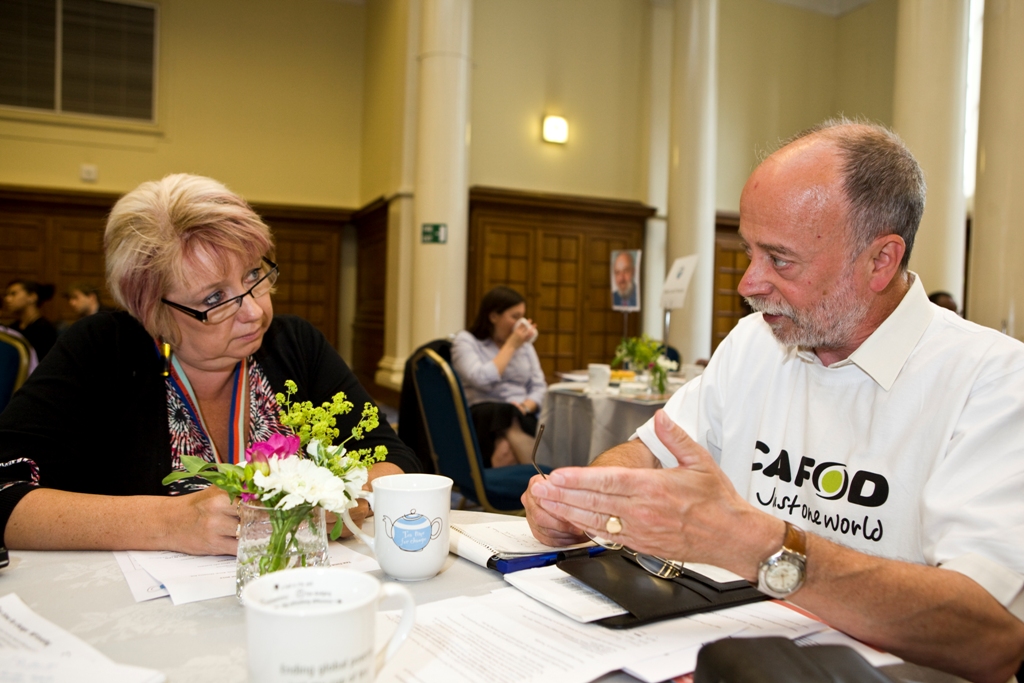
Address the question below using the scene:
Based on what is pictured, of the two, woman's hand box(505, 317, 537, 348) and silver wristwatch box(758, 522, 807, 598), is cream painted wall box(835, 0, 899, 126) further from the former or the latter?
silver wristwatch box(758, 522, 807, 598)

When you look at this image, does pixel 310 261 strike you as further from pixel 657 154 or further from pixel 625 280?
pixel 657 154

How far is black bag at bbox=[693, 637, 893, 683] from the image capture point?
61cm

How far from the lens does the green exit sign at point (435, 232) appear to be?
22.5ft

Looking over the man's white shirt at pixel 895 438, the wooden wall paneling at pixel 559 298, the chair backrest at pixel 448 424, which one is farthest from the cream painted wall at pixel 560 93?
the man's white shirt at pixel 895 438

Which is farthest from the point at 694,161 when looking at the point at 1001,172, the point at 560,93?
the point at 1001,172

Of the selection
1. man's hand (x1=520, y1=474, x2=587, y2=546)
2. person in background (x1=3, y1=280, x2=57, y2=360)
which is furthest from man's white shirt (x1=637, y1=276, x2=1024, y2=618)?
person in background (x1=3, y1=280, x2=57, y2=360)

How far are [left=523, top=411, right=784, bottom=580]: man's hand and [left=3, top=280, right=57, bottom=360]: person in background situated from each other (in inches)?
242

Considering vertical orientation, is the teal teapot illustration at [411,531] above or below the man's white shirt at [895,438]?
below

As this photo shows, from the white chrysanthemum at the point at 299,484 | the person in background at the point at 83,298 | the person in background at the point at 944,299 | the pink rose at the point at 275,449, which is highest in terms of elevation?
the person in background at the point at 944,299

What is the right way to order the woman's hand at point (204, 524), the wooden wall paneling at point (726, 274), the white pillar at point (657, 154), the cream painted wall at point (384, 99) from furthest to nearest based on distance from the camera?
1. the wooden wall paneling at point (726, 274)
2. the white pillar at point (657, 154)
3. the cream painted wall at point (384, 99)
4. the woman's hand at point (204, 524)

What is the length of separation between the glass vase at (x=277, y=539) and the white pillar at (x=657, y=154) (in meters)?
7.92

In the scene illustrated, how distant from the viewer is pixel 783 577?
877mm

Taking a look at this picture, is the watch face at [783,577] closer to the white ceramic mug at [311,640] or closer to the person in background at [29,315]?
the white ceramic mug at [311,640]

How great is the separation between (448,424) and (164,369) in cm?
153
